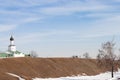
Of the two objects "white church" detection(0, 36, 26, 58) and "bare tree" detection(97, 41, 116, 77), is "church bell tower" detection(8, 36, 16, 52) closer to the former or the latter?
"white church" detection(0, 36, 26, 58)

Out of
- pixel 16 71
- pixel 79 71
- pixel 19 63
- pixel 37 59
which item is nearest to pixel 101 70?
pixel 79 71

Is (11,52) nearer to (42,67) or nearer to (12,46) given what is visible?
(12,46)

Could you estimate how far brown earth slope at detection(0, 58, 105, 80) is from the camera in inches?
3095

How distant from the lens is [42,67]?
90.6 m

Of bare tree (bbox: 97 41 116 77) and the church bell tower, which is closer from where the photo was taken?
bare tree (bbox: 97 41 116 77)

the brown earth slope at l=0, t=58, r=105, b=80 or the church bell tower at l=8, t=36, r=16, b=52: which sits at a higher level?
the church bell tower at l=8, t=36, r=16, b=52

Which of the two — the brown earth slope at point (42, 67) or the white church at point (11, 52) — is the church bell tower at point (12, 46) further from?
the brown earth slope at point (42, 67)

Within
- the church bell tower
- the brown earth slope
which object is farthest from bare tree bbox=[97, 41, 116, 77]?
the church bell tower

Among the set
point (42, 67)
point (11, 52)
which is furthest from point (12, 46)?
point (42, 67)

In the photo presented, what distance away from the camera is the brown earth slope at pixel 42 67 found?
78.6m

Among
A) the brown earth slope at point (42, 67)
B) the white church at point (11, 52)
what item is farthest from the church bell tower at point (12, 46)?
the brown earth slope at point (42, 67)

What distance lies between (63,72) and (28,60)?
941cm

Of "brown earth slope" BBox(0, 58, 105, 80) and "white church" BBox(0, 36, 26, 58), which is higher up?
"white church" BBox(0, 36, 26, 58)

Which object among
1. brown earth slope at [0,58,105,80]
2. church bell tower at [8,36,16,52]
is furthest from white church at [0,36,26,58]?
brown earth slope at [0,58,105,80]
